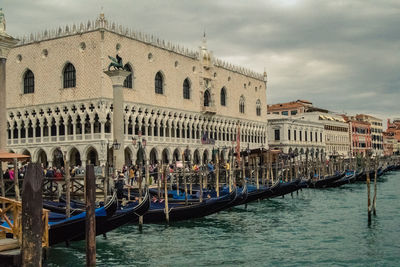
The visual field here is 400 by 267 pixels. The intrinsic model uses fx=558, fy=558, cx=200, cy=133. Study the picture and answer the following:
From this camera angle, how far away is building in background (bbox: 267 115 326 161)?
46.2m

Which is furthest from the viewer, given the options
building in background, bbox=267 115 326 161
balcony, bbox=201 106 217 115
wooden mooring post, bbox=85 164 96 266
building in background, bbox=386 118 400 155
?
building in background, bbox=386 118 400 155

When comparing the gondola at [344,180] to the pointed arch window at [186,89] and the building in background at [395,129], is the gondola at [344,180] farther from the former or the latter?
the building in background at [395,129]

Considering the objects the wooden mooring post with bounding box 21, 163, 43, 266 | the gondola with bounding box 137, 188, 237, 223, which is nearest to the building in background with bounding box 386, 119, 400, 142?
the gondola with bounding box 137, 188, 237, 223

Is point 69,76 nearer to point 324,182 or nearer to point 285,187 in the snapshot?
point 285,187

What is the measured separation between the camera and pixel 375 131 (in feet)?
224

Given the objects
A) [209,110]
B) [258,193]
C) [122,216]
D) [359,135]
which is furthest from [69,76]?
[359,135]

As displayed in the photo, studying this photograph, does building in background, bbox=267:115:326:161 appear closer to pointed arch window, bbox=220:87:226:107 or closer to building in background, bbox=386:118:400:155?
pointed arch window, bbox=220:87:226:107

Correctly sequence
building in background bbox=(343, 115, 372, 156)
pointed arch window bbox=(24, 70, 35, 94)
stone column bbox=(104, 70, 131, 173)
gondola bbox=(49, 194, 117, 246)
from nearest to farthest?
gondola bbox=(49, 194, 117, 246) < stone column bbox=(104, 70, 131, 173) < pointed arch window bbox=(24, 70, 35, 94) < building in background bbox=(343, 115, 372, 156)

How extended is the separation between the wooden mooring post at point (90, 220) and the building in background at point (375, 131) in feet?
204

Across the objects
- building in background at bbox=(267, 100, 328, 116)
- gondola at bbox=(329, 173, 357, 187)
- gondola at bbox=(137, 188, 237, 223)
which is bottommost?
gondola at bbox=(137, 188, 237, 223)

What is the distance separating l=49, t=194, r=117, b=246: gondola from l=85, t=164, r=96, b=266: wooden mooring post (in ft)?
3.81

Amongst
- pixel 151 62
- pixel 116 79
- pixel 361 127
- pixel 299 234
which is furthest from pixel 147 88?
pixel 361 127

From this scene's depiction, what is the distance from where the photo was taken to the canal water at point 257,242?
9367 mm

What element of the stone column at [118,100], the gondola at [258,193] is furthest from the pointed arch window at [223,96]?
the gondola at [258,193]
